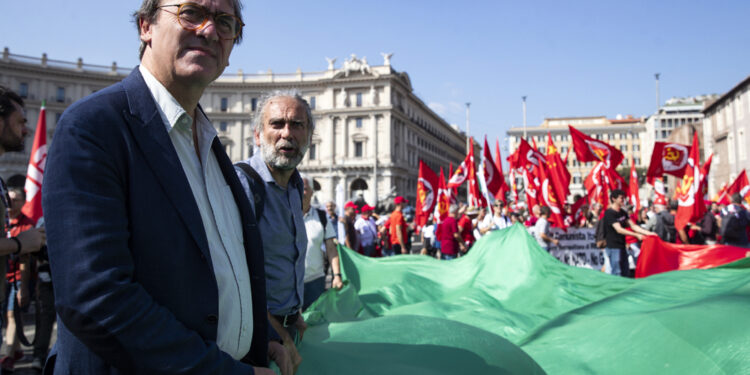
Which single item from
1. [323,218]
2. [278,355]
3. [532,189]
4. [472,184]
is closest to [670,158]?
[532,189]

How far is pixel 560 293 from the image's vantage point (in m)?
4.89

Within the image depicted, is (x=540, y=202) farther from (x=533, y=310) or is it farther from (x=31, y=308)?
(x=31, y=308)

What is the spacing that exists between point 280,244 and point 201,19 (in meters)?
1.29

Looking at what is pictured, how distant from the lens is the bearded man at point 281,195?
7.56 feet

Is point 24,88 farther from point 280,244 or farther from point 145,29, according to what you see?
point 145,29

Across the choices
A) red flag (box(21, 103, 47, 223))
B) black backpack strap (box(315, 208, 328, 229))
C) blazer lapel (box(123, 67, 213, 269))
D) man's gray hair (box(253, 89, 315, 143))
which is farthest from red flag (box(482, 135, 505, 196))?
blazer lapel (box(123, 67, 213, 269))

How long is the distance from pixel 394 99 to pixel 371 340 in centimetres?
6062

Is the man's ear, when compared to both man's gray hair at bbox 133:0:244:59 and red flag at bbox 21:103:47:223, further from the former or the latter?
red flag at bbox 21:103:47:223

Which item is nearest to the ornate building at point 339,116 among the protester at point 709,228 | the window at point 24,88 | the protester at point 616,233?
the window at point 24,88

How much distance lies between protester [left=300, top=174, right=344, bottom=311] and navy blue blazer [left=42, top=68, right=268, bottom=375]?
10.0 ft

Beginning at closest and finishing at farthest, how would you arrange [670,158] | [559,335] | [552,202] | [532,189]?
[559,335], [670,158], [552,202], [532,189]

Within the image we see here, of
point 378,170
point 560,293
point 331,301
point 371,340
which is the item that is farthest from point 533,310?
point 378,170

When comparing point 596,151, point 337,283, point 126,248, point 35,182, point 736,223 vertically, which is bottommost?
point 337,283

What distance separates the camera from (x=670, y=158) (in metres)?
11.8
